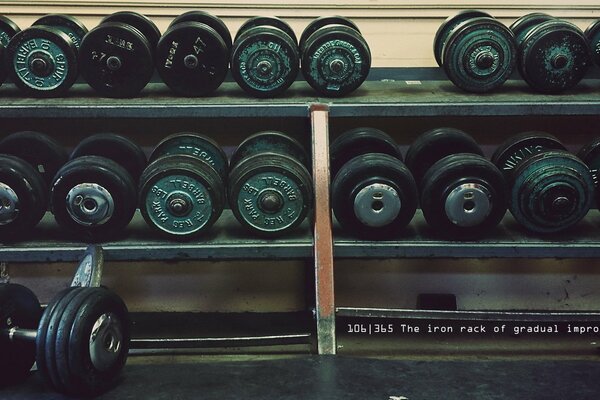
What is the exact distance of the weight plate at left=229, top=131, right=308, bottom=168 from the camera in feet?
8.38

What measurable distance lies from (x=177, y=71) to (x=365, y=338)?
4.21 feet

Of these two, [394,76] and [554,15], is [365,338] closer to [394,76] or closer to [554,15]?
[394,76]

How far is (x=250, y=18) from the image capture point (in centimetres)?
276

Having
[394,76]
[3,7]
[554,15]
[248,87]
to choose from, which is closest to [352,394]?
[248,87]

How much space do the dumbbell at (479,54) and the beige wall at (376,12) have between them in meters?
0.30

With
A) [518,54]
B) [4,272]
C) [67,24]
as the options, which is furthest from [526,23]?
[4,272]

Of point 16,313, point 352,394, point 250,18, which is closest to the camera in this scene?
point 352,394

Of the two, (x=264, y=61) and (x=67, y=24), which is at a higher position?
(x=67, y=24)

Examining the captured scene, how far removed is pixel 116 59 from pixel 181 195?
0.54 metres

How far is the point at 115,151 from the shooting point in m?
2.58

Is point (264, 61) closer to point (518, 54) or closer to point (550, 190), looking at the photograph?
point (518, 54)

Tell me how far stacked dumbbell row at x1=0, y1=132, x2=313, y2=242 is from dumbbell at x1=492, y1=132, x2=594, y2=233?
72 cm

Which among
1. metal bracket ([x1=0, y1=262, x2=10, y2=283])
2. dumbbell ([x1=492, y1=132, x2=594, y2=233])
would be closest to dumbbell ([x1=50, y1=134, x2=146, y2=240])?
metal bracket ([x1=0, y1=262, x2=10, y2=283])

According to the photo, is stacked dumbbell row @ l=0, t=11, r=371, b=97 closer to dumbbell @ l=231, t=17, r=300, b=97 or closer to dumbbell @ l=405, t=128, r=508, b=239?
dumbbell @ l=231, t=17, r=300, b=97
